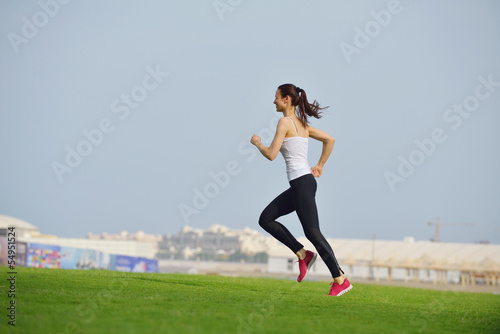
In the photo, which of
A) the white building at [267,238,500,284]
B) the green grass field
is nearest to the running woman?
the green grass field

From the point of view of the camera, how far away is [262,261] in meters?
180

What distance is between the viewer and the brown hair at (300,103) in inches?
271

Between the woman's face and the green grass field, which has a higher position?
the woman's face

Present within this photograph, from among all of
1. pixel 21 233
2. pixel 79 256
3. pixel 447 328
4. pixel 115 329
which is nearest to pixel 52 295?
pixel 115 329

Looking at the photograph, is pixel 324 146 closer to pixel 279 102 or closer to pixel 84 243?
pixel 279 102

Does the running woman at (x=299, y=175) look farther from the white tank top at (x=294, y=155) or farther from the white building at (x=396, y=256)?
the white building at (x=396, y=256)

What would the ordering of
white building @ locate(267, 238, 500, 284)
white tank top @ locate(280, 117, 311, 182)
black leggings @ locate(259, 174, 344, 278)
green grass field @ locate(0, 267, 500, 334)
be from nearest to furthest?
green grass field @ locate(0, 267, 500, 334) < black leggings @ locate(259, 174, 344, 278) < white tank top @ locate(280, 117, 311, 182) < white building @ locate(267, 238, 500, 284)

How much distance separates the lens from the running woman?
21.0ft

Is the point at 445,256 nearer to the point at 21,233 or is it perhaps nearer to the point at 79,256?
the point at 79,256

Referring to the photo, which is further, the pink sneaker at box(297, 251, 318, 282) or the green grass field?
the pink sneaker at box(297, 251, 318, 282)

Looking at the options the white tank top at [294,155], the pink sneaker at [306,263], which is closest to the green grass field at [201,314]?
the pink sneaker at [306,263]

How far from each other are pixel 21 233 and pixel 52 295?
104208mm

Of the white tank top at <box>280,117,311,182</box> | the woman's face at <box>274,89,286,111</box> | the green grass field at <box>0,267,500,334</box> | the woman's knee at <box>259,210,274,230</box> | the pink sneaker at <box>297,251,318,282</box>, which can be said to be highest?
the woman's face at <box>274,89,286,111</box>

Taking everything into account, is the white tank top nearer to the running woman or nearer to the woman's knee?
the running woman
